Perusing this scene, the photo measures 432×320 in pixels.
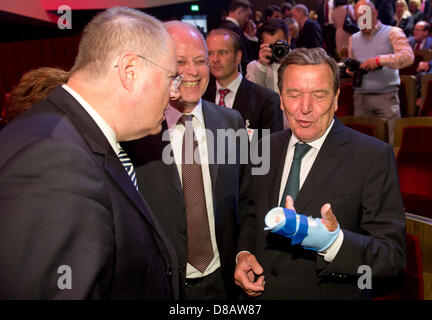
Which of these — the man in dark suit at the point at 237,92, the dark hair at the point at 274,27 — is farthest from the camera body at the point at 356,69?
the man in dark suit at the point at 237,92

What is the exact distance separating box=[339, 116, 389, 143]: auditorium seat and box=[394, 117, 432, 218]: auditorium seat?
16 centimetres

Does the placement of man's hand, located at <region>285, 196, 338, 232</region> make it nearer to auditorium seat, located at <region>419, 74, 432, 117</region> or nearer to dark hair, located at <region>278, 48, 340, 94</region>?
dark hair, located at <region>278, 48, 340, 94</region>

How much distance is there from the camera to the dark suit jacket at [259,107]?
283cm

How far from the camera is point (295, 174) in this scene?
1.45 meters

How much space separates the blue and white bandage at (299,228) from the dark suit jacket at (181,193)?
2.19 feet

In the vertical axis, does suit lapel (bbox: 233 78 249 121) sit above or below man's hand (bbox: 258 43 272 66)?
below

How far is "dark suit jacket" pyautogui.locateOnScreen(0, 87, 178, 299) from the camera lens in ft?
2.39

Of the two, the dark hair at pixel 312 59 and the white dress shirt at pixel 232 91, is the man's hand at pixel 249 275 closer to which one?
the dark hair at pixel 312 59

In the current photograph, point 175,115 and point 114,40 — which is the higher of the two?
point 114,40

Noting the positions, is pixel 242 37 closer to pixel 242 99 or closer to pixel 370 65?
pixel 370 65

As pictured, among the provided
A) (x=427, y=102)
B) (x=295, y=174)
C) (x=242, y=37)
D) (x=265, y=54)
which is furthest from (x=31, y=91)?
(x=427, y=102)

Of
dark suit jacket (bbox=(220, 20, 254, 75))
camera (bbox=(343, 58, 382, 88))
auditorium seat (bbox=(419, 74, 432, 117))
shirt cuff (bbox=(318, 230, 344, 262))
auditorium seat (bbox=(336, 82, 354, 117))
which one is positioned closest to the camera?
shirt cuff (bbox=(318, 230, 344, 262))

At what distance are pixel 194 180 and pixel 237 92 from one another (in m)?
1.45

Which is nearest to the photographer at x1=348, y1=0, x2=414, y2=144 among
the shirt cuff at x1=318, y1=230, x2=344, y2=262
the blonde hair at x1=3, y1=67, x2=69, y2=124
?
the shirt cuff at x1=318, y1=230, x2=344, y2=262
